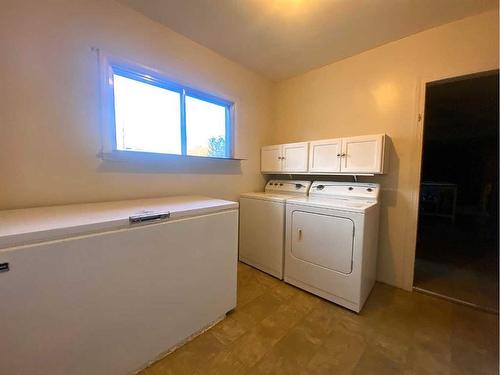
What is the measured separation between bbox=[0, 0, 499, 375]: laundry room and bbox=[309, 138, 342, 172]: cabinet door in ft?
0.07

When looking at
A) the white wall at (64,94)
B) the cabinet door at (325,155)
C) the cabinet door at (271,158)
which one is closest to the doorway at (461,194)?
the cabinet door at (325,155)

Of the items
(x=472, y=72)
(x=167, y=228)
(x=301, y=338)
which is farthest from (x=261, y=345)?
(x=472, y=72)

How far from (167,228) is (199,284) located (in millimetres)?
500

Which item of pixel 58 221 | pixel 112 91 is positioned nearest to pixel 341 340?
pixel 58 221

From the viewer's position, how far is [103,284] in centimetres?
105

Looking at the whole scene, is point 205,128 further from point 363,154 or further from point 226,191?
point 363,154

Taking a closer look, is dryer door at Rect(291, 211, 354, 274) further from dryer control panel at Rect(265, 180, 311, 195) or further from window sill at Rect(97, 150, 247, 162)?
window sill at Rect(97, 150, 247, 162)

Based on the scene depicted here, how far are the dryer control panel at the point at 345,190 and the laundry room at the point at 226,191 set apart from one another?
0.06 ft

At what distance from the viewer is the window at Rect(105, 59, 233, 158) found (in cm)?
171

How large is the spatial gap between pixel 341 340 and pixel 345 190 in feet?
4.43

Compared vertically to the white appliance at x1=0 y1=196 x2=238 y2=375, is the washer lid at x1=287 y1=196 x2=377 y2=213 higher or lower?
higher

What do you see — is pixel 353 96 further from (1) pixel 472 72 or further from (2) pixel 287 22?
(2) pixel 287 22

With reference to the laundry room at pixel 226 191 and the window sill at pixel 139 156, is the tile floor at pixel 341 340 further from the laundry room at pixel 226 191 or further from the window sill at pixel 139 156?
the window sill at pixel 139 156

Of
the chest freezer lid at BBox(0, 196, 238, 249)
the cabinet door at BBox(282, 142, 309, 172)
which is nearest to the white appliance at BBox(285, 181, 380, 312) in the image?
the cabinet door at BBox(282, 142, 309, 172)
